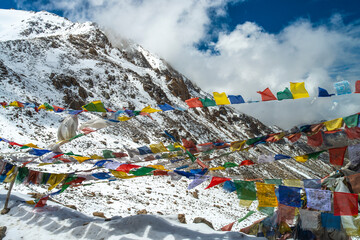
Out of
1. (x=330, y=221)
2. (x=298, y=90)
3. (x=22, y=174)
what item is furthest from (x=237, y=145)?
(x=22, y=174)

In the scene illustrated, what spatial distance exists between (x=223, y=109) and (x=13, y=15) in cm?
9584

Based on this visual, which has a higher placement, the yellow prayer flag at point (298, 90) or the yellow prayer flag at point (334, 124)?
the yellow prayer flag at point (298, 90)

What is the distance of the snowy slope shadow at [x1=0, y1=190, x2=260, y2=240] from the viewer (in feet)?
18.6

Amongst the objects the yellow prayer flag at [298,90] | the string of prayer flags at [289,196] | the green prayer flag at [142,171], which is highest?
the yellow prayer flag at [298,90]

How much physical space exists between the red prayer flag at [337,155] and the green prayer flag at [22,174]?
833cm

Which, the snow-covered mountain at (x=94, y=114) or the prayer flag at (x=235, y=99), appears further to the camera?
the snow-covered mountain at (x=94, y=114)

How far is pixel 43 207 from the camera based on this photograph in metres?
7.03

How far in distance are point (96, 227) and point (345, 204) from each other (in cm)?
602

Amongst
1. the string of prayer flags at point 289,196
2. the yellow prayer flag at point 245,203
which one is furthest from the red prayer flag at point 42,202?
the string of prayer flags at point 289,196

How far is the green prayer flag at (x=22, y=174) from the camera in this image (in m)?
6.50

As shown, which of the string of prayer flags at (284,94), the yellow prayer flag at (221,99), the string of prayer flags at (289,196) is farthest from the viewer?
the yellow prayer flag at (221,99)

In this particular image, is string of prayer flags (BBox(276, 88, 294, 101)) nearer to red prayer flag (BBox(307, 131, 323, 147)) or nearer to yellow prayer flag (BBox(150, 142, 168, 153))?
red prayer flag (BBox(307, 131, 323, 147))

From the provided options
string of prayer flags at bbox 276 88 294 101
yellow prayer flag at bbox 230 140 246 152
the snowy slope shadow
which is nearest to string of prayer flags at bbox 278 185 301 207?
the snowy slope shadow

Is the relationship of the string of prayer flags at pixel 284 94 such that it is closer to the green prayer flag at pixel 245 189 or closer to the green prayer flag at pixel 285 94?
the green prayer flag at pixel 285 94
